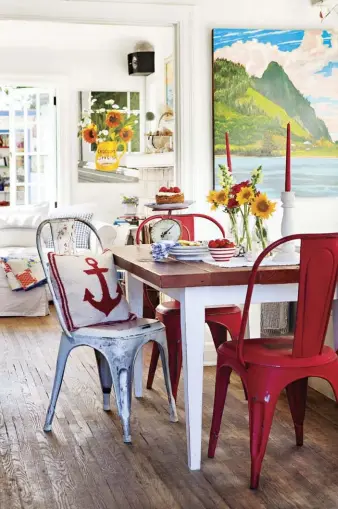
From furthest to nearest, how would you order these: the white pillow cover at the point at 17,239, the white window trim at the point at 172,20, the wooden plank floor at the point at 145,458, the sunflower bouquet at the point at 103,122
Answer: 1. the sunflower bouquet at the point at 103,122
2. the white pillow cover at the point at 17,239
3. the white window trim at the point at 172,20
4. the wooden plank floor at the point at 145,458

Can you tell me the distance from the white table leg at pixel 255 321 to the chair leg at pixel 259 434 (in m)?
1.95

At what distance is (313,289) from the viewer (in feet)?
10.1

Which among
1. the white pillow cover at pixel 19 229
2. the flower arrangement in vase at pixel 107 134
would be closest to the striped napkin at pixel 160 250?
the flower arrangement in vase at pixel 107 134

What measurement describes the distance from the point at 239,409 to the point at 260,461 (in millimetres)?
1082

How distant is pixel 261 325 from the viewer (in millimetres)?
5156

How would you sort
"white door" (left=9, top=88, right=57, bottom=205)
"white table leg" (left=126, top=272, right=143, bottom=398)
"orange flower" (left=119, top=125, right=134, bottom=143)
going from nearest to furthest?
"white table leg" (left=126, top=272, right=143, bottom=398) → "orange flower" (left=119, top=125, right=134, bottom=143) → "white door" (left=9, top=88, right=57, bottom=205)

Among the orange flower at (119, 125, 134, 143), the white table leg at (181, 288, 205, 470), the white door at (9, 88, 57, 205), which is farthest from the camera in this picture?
the white door at (9, 88, 57, 205)

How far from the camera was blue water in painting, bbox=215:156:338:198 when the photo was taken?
5.43m

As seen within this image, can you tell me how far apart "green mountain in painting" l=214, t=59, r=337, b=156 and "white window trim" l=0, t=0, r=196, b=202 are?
18 cm

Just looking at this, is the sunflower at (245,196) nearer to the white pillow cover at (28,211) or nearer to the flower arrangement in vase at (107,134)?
the flower arrangement in vase at (107,134)

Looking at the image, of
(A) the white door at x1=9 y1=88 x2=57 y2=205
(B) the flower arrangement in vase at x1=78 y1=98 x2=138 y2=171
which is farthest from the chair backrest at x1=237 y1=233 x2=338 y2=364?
(A) the white door at x1=9 y1=88 x2=57 y2=205

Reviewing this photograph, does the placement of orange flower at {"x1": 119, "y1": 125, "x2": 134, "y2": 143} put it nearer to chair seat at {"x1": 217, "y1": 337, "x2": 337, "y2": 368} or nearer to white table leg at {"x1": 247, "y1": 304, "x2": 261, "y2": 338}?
white table leg at {"x1": 247, "y1": 304, "x2": 261, "y2": 338}

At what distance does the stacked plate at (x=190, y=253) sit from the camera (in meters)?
3.64

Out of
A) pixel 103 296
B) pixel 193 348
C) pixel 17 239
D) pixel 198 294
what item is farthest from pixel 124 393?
pixel 17 239
